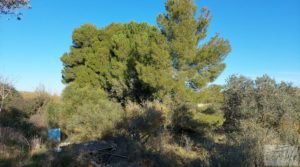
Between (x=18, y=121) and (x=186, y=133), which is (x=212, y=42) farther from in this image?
(x=18, y=121)

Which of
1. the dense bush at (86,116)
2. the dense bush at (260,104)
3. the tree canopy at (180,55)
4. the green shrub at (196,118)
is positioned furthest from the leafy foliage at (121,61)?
the dense bush at (260,104)

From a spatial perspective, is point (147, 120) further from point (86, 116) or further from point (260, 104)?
point (260, 104)

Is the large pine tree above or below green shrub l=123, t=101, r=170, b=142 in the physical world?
above

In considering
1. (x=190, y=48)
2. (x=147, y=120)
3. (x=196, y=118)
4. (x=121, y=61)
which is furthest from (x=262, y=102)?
(x=121, y=61)

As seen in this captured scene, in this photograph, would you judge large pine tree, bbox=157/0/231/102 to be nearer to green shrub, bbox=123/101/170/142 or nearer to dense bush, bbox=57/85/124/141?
green shrub, bbox=123/101/170/142

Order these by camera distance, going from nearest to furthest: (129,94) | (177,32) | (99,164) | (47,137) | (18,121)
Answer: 1. (99,164)
2. (47,137)
3. (177,32)
4. (18,121)
5. (129,94)

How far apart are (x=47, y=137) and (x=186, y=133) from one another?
22.5 ft

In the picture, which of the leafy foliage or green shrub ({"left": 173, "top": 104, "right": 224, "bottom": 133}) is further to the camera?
the leafy foliage

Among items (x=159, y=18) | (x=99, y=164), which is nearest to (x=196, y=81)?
(x=159, y=18)

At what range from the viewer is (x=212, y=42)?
1509 centimetres

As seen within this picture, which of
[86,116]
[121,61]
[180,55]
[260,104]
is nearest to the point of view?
[260,104]

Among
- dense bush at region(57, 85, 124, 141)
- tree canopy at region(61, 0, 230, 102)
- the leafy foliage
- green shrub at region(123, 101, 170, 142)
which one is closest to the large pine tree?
tree canopy at region(61, 0, 230, 102)

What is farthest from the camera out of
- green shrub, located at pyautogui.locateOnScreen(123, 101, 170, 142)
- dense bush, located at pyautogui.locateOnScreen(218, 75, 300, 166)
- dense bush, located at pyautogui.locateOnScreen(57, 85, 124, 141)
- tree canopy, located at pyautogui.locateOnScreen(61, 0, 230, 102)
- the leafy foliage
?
the leafy foliage

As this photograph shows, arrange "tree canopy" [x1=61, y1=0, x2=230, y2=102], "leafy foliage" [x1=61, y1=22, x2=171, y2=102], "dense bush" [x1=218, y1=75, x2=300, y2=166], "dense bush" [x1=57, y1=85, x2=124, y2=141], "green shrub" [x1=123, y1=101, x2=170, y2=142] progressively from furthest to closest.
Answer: "leafy foliage" [x1=61, y1=22, x2=171, y2=102] → "tree canopy" [x1=61, y1=0, x2=230, y2=102] → "dense bush" [x1=57, y1=85, x2=124, y2=141] → "dense bush" [x1=218, y1=75, x2=300, y2=166] → "green shrub" [x1=123, y1=101, x2=170, y2=142]
